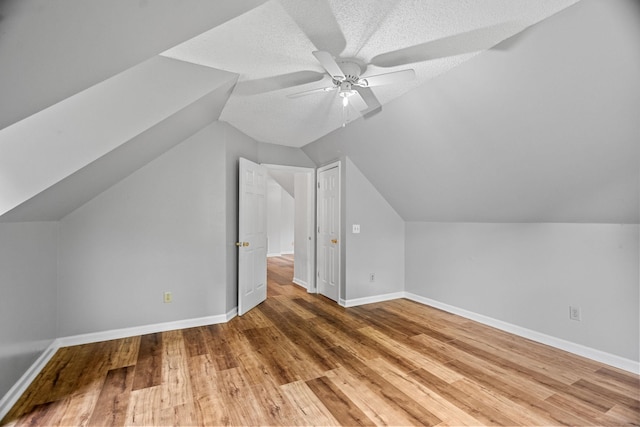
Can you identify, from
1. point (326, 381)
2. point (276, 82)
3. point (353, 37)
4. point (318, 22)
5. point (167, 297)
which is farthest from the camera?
point (167, 297)

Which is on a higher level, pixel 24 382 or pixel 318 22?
pixel 318 22

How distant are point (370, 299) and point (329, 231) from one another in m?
1.20

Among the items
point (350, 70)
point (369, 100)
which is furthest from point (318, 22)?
point (369, 100)

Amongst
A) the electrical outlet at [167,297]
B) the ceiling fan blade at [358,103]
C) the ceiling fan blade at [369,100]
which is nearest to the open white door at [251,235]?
the electrical outlet at [167,297]

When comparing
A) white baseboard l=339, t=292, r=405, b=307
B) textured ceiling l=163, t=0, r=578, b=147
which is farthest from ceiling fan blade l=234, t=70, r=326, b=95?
white baseboard l=339, t=292, r=405, b=307

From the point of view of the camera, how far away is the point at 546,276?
9.73 ft

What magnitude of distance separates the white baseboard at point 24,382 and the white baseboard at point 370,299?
318 cm

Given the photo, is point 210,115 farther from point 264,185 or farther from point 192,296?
point 192,296

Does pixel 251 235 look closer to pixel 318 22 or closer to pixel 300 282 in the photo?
pixel 300 282

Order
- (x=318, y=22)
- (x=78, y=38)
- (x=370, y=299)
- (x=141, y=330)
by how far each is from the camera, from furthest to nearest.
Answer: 1. (x=370, y=299)
2. (x=141, y=330)
3. (x=318, y=22)
4. (x=78, y=38)

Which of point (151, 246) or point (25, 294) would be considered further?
point (151, 246)

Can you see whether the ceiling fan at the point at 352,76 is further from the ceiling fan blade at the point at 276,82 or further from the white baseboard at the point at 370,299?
the white baseboard at the point at 370,299

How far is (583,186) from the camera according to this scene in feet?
8.00

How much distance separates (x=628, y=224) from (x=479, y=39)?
6.74 feet
